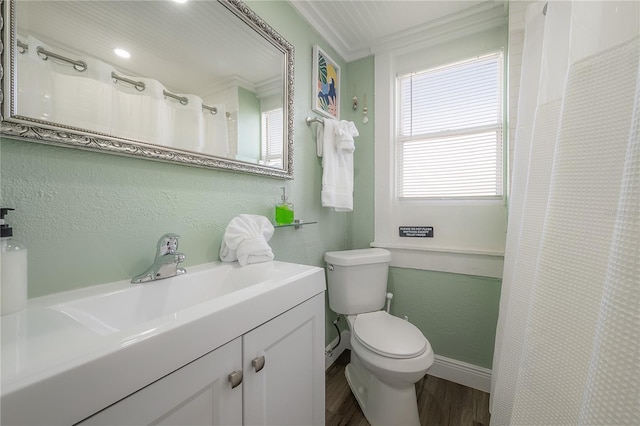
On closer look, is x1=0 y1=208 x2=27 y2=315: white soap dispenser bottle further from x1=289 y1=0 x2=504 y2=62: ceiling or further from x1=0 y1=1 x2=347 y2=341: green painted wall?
x1=289 y1=0 x2=504 y2=62: ceiling

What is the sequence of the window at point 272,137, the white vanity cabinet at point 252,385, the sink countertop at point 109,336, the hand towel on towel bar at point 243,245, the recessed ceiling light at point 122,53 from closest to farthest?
the sink countertop at point 109,336 < the white vanity cabinet at point 252,385 < the recessed ceiling light at point 122,53 < the hand towel on towel bar at point 243,245 < the window at point 272,137

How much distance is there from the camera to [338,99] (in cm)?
181

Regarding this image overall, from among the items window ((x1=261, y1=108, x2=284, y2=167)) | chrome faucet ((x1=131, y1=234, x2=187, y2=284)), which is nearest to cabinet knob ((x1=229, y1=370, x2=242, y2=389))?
chrome faucet ((x1=131, y1=234, x2=187, y2=284))

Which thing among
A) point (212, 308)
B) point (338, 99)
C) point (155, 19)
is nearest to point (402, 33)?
point (338, 99)

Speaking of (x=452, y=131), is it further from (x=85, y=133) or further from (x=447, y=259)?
(x=85, y=133)

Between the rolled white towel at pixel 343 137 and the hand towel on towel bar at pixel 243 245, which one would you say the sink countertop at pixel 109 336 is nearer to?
the hand towel on towel bar at pixel 243 245

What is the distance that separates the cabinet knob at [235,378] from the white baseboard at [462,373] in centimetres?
152

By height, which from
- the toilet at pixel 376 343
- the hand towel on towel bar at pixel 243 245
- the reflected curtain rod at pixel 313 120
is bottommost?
the toilet at pixel 376 343

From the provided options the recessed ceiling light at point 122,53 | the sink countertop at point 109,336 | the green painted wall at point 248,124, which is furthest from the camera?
the green painted wall at point 248,124

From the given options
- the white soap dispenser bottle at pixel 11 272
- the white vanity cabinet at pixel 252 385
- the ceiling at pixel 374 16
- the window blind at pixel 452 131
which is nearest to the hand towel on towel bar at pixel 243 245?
the white vanity cabinet at pixel 252 385

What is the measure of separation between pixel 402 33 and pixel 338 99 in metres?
0.60

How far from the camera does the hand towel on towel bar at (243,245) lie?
966 millimetres

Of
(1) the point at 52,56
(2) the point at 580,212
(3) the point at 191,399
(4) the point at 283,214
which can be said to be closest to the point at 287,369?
(3) the point at 191,399

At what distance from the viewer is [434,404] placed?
1367 millimetres
